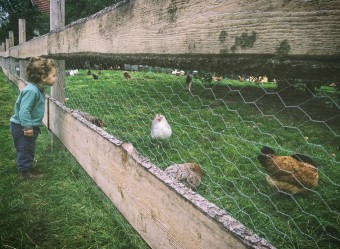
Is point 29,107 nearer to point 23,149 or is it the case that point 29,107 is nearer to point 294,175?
point 23,149

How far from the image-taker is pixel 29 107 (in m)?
2.79

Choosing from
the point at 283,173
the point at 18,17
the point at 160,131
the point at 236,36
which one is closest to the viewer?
the point at 236,36

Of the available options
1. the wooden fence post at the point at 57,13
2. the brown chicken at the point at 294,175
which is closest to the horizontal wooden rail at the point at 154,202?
the brown chicken at the point at 294,175

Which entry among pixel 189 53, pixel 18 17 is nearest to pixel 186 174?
pixel 189 53

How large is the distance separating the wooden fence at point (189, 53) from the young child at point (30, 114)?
118 centimetres

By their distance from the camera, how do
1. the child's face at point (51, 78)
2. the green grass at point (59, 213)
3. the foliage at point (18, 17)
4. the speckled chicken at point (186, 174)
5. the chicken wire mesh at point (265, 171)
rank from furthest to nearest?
the foliage at point (18, 17) → the child's face at point (51, 78) → the speckled chicken at point (186, 174) → the green grass at point (59, 213) → the chicken wire mesh at point (265, 171)

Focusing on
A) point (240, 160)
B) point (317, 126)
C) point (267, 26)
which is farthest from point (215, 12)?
point (317, 126)

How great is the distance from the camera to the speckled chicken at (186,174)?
2299 millimetres

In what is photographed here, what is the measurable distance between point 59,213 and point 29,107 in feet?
4.14

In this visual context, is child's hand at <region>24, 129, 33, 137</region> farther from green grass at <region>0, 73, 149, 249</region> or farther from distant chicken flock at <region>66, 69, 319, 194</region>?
distant chicken flock at <region>66, 69, 319, 194</region>

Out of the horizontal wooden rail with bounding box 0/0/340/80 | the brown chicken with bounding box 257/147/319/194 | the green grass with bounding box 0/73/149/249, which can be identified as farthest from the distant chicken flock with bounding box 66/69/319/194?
the horizontal wooden rail with bounding box 0/0/340/80

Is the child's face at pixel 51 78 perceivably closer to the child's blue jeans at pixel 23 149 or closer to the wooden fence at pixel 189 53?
the child's blue jeans at pixel 23 149

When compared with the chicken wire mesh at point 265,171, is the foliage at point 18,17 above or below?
above

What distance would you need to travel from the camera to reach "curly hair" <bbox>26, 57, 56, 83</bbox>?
278 cm
